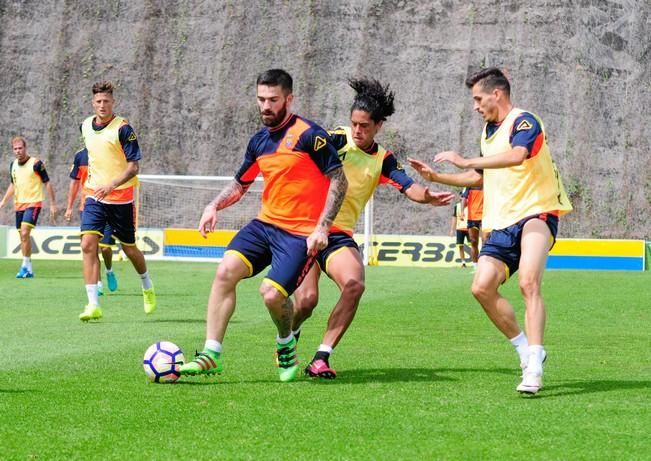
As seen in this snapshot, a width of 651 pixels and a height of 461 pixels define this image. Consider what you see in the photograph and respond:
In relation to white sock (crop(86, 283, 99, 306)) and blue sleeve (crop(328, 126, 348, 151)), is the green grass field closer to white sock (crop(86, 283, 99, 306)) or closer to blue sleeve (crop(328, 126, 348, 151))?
white sock (crop(86, 283, 99, 306))

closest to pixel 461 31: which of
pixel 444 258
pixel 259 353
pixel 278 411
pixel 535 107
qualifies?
pixel 535 107

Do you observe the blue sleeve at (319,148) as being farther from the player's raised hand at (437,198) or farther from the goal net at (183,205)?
the goal net at (183,205)

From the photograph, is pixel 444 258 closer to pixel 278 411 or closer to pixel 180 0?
pixel 180 0

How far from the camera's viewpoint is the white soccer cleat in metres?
7.31

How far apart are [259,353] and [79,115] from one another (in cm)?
3269

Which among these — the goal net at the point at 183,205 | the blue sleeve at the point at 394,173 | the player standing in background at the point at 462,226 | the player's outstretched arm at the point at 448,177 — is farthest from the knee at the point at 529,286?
the goal net at the point at 183,205

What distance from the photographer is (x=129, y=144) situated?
43.7ft

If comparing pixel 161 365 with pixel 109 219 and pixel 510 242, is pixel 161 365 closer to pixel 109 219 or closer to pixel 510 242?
pixel 510 242

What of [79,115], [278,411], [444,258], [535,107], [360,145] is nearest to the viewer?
[278,411]

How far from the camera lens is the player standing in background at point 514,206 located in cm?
767

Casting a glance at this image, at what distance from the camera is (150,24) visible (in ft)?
137

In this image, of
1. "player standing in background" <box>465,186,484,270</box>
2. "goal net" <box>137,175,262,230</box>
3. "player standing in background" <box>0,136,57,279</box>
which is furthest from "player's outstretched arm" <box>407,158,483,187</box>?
"goal net" <box>137,175,262,230</box>

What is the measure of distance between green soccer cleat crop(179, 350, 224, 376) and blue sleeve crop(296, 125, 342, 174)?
152 centimetres

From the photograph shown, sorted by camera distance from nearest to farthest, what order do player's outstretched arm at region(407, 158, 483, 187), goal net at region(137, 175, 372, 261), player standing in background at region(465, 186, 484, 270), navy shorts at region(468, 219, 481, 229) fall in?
player's outstretched arm at region(407, 158, 483, 187), player standing in background at region(465, 186, 484, 270), navy shorts at region(468, 219, 481, 229), goal net at region(137, 175, 372, 261)
